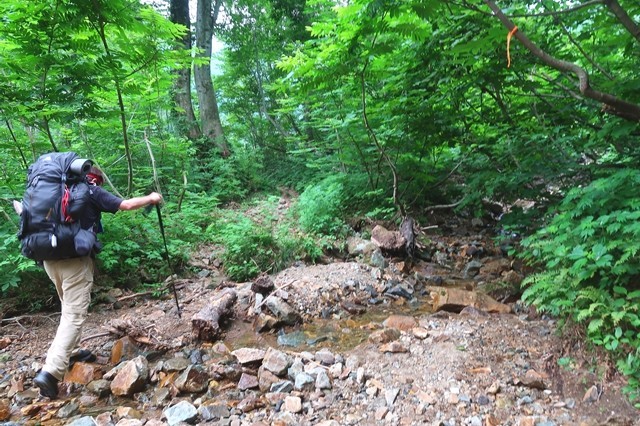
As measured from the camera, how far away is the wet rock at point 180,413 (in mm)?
2906

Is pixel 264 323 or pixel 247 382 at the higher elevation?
pixel 264 323

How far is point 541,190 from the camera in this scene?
5680mm

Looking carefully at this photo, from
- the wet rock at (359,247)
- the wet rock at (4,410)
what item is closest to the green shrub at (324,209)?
the wet rock at (359,247)

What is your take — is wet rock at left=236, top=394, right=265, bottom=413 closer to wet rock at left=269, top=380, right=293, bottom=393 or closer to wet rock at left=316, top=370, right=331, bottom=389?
wet rock at left=269, top=380, right=293, bottom=393

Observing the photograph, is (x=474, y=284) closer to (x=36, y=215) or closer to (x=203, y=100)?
(x=36, y=215)

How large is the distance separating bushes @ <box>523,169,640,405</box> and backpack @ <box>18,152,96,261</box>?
174 inches

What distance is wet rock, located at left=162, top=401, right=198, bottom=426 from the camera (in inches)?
114

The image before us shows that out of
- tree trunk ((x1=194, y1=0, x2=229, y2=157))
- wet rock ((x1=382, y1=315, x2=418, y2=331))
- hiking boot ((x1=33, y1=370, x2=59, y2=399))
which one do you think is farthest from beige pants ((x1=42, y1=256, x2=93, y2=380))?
tree trunk ((x1=194, y1=0, x2=229, y2=157))

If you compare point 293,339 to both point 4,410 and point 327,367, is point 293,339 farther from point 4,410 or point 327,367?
point 4,410

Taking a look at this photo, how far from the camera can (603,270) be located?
3.33 meters

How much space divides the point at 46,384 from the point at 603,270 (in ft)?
16.7

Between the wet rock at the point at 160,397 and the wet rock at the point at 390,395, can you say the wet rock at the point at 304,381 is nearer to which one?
the wet rock at the point at 390,395

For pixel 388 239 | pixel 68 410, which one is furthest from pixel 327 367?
pixel 388 239

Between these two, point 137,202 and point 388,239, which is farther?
point 388,239
